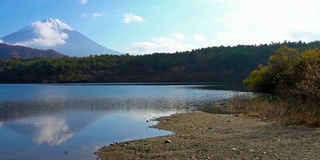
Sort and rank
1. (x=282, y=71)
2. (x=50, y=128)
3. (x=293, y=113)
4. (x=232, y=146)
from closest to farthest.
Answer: (x=232, y=146) < (x=293, y=113) < (x=50, y=128) < (x=282, y=71)

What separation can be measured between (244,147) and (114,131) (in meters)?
10.1

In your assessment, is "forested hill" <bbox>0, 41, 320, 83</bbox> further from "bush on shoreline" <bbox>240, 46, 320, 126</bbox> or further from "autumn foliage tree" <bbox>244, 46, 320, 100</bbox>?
"bush on shoreline" <bbox>240, 46, 320, 126</bbox>

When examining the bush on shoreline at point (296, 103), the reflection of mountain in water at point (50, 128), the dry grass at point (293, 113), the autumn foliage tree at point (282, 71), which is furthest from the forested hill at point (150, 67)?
the reflection of mountain in water at point (50, 128)

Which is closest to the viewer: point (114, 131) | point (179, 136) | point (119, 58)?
point (179, 136)

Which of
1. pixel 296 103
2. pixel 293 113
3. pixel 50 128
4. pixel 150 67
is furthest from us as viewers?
pixel 150 67

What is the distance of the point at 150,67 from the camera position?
14175cm

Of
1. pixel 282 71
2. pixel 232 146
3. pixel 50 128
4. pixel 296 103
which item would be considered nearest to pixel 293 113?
pixel 296 103

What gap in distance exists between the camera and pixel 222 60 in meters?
130

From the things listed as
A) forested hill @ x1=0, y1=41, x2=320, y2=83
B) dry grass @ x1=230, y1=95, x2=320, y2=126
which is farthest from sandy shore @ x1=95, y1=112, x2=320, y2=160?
forested hill @ x1=0, y1=41, x2=320, y2=83

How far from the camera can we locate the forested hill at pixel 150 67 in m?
127

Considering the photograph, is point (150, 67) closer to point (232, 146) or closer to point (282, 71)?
point (282, 71)

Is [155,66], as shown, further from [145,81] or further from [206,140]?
[206,140]

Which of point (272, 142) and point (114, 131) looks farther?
point (114, 131)

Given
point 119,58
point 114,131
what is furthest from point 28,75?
point 114,131
